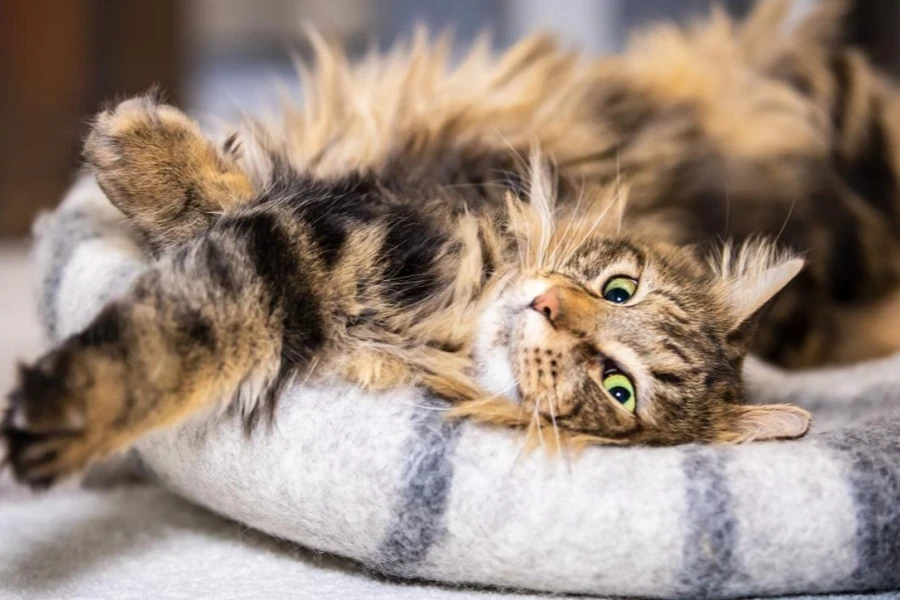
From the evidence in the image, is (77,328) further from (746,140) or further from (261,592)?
(746,140)

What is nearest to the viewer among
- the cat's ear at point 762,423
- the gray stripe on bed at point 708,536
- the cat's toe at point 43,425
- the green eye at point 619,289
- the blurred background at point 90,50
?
the cat's toe at point 43,425

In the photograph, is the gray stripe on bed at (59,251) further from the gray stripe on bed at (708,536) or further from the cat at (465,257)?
the gray stripe on bed at (708,536)

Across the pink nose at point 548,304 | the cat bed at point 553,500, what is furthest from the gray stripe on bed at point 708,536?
the pink nose at point 548,304

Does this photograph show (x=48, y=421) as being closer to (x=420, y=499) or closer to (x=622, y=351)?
(x=420, y=499)

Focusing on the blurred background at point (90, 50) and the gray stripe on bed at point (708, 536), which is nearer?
the gray stripe on bed at point (708, 536)

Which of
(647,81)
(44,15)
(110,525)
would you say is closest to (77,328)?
(110,525)

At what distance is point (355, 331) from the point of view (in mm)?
1084

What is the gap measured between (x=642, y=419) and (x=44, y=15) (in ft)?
10.2

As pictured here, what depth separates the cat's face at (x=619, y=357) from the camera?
1.07 metres

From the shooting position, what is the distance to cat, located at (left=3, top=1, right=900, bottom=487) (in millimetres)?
947

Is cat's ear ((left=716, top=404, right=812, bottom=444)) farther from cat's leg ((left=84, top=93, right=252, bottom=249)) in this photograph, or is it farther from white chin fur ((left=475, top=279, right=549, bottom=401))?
cat's leg ((left=84, top=93, right=252, bottom=249))

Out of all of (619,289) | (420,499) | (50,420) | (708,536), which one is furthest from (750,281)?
(50,420)

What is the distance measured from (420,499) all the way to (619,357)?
285mm

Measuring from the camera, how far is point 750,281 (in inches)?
49.6
